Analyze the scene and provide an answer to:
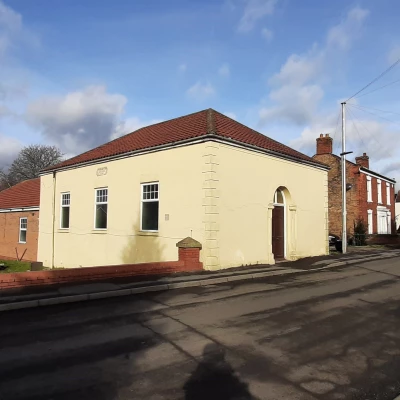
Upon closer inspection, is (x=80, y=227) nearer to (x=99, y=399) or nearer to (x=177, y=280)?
(x=177, y=280)

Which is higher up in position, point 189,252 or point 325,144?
point 325,144

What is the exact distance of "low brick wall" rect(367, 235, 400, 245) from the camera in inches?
1127

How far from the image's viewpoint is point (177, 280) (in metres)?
10.7

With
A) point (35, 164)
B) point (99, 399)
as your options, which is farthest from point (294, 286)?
point (35, 164)

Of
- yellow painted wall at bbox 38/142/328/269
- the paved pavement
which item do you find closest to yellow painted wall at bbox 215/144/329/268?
yellow painted wall at bbox 38/142/328/269

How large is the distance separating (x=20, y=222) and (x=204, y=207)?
19.5 m

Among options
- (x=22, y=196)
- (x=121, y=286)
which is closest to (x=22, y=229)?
(x=22, y=196)

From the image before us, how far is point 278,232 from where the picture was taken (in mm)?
16641

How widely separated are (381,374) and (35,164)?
57.4 m

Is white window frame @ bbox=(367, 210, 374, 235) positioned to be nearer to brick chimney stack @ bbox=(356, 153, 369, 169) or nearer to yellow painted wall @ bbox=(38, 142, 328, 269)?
brick chimney stack @ bbox=(356, 153, 369, 169)

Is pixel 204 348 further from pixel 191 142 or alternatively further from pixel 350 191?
pixel 350 191

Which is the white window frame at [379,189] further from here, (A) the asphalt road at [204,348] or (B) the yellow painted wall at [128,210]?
(A) the asphalt road at [204,348]

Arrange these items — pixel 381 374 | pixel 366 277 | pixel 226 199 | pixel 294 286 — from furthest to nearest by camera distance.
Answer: pixel 226 199
pixel 366 277
pixel 294 286
pixel 381 374

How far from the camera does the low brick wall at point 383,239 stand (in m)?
28.6
